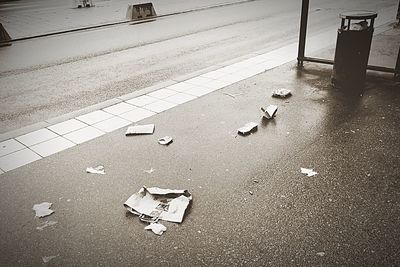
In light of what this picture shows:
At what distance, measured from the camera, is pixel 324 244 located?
8.84 ft

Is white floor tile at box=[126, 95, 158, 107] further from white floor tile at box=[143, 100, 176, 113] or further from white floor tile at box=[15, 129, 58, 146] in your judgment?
white floor tile at box=[15, 129, 58, 146]

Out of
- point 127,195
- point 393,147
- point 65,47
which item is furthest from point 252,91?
point 65,47

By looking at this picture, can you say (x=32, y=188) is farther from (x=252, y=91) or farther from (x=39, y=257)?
(x=252, y=91)

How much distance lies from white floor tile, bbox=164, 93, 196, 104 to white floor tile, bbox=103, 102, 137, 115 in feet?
2.16

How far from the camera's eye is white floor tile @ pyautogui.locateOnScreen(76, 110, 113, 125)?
517cm

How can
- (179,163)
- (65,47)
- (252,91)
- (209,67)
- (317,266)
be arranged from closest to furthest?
(317,266), (179,163), (252,91), (209,67), (65,47)

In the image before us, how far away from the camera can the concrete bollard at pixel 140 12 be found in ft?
46.1

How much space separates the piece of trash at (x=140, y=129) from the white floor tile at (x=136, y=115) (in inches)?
12.4

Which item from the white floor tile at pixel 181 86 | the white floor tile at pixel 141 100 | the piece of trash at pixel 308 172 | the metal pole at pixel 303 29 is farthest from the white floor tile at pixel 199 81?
the piece of trash at pixel 308 172

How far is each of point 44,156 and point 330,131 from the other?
3766mm

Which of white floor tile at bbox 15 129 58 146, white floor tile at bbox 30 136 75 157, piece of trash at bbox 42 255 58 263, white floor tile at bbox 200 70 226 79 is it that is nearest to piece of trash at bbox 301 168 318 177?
piece of trash at bbox 42 255 58 263

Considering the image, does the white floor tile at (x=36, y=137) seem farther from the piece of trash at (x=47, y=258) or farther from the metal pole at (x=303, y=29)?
the metal pole at (x=303, y=29)

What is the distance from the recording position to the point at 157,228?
9.75ft

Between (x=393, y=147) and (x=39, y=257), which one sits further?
(x=393, y=147)
